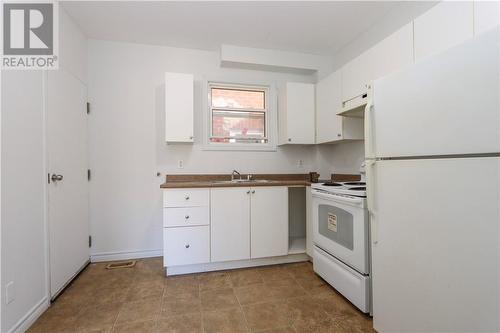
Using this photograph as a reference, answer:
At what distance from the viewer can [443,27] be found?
1380 mm

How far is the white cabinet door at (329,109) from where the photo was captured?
2414 mm

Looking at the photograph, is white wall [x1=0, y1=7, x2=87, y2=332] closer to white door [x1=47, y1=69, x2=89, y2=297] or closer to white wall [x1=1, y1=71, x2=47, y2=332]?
white wall [x1=1, y1=71, x2=47, y2=332]

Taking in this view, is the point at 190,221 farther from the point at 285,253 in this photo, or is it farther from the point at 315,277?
the point at 315,277

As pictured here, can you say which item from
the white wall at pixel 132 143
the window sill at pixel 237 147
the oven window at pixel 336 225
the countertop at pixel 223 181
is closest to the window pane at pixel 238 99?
the white wall at pixel 132 143

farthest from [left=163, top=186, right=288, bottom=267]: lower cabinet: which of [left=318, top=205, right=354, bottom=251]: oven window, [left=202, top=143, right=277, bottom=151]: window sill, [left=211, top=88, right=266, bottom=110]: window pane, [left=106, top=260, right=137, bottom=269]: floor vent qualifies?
[left=211, top=88, right=266, bottom=110]: window pane

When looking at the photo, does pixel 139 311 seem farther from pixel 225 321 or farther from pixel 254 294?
pixel 254 294

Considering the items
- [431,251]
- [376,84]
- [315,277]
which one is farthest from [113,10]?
[315,277]

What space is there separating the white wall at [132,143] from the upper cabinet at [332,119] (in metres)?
1.43

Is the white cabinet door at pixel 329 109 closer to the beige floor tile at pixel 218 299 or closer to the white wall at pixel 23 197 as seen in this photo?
the beige floor tile at pixel 218 299

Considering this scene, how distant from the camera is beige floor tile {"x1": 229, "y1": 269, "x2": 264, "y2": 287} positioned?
6.80 feet

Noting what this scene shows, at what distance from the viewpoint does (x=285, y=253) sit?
8.02 feet

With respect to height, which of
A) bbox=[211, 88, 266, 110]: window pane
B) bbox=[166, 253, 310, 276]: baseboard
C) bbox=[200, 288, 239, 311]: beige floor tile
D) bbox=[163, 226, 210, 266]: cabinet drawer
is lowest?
bbox=[200, 288, 239, 311]: beige floor tile

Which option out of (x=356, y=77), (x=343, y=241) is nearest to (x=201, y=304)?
(x=343, y=241)

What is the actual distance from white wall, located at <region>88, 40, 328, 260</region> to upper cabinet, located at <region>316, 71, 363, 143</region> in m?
1.43
